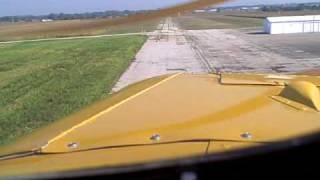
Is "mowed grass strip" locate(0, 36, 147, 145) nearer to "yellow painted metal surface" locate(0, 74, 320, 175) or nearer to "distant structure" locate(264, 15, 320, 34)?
"yellow painted metal surface" locate(0, 74, 320, 175)

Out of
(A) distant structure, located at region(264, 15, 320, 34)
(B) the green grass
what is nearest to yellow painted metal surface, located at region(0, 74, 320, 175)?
(A) distant structure, located at region(264, 15, 320, 34)

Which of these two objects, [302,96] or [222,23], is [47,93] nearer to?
[302,96]

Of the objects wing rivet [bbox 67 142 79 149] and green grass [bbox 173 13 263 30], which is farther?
green grass [bbox 173 13 263 30]

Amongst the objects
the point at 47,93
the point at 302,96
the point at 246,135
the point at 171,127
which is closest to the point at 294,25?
the point at 47,93

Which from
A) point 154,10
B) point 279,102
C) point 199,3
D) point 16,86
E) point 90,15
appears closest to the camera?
point 199,3

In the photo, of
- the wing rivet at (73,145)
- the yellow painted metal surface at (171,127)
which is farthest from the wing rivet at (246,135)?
the wing rivet at (73,145)

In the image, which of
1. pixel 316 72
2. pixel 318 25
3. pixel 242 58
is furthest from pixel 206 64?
pixel 318 25

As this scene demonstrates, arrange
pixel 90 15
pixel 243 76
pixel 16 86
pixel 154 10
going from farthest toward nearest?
pixel 16 86 < pixel 243 76 < pixel 90 15 < pixel 154 10

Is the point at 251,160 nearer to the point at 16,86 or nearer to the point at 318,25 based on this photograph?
the point at 16,86
